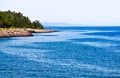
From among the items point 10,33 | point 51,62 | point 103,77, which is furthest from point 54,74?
point 10,33

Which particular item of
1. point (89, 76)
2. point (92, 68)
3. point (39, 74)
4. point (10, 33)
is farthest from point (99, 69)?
point (10, 33)

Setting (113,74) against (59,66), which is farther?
(59,66)

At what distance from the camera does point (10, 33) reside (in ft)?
655

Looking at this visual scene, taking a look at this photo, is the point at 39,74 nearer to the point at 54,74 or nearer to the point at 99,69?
the point at 54,74

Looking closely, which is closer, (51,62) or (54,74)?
(54,74)

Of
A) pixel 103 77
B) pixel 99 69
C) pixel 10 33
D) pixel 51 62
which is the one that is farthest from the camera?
pixel 10 33

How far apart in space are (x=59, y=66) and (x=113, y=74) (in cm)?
1400

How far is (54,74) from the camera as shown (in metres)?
70.3

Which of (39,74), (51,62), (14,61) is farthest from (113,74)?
(14,61)

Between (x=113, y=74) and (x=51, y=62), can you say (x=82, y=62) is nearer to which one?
(x=51, y=62)

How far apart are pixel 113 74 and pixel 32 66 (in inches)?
709

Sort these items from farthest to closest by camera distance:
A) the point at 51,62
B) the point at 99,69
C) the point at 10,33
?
the point at 10,33, the point at 51,62, the point at 99,69

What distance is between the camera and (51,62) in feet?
286

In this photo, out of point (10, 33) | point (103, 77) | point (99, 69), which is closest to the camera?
point (103, 77)
